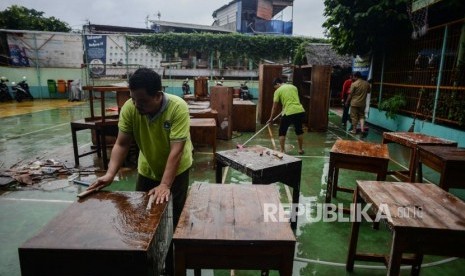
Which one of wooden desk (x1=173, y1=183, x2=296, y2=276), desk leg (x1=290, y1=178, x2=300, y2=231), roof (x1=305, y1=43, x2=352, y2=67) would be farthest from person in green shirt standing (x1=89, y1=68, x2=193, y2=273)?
roof (x1=305, y1=43, x2=352, y2=67)

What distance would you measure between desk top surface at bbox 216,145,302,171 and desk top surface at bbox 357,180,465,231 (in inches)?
40.5

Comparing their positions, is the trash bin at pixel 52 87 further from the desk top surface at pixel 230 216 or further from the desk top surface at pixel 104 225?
the desk top surface at pixel 230 216

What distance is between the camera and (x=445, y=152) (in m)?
4.14

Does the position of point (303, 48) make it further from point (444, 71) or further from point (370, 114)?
point (444, 71)

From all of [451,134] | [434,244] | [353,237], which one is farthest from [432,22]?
[434,244]

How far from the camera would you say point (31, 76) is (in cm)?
1964

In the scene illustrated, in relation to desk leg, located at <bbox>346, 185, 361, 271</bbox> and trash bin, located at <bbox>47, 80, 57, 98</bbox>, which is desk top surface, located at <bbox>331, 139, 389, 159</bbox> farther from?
trash bin, located at <bbox>47, 80, 57, 98</bbox>

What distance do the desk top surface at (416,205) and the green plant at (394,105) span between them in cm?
729

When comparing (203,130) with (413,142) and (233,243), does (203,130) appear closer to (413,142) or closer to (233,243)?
(413,142)

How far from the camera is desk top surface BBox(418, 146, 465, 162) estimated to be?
380 centimetres

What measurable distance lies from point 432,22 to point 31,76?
69.4ft

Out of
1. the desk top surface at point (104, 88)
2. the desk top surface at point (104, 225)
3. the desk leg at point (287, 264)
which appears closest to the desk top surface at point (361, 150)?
the desk leg at point (287, 264)

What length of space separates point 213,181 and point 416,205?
3.75m

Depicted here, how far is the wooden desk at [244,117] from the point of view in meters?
10.3
